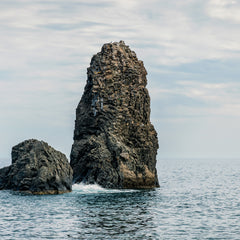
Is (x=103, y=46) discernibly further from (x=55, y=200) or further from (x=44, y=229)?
(x=44, y=229)

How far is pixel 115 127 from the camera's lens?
75.4 meters

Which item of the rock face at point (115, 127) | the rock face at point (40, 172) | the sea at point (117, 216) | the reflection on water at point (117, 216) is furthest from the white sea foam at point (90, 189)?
the reflection on water at point (117, 216)

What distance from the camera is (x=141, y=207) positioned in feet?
176

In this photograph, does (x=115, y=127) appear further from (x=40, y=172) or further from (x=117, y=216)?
(x=117, y=216)

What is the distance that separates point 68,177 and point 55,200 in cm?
908

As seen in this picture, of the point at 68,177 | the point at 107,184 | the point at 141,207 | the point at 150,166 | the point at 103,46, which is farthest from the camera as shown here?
the point at 103,46

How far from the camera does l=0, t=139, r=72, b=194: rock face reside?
63562mm

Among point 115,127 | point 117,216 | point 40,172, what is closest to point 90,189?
point 40,172

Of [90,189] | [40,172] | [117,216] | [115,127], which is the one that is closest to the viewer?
[117,216]

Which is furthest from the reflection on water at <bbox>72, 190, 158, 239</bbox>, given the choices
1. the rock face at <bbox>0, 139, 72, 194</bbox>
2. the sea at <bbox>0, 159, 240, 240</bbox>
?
the rock face at <bbox>0, 139, 72, 194</bbox>

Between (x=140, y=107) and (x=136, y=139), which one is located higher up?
(x=140, y=107)

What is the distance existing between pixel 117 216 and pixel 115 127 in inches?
1164

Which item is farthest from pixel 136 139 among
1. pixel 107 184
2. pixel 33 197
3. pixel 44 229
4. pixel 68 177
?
pixel 44 229

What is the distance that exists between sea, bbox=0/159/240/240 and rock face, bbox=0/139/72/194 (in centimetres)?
192
